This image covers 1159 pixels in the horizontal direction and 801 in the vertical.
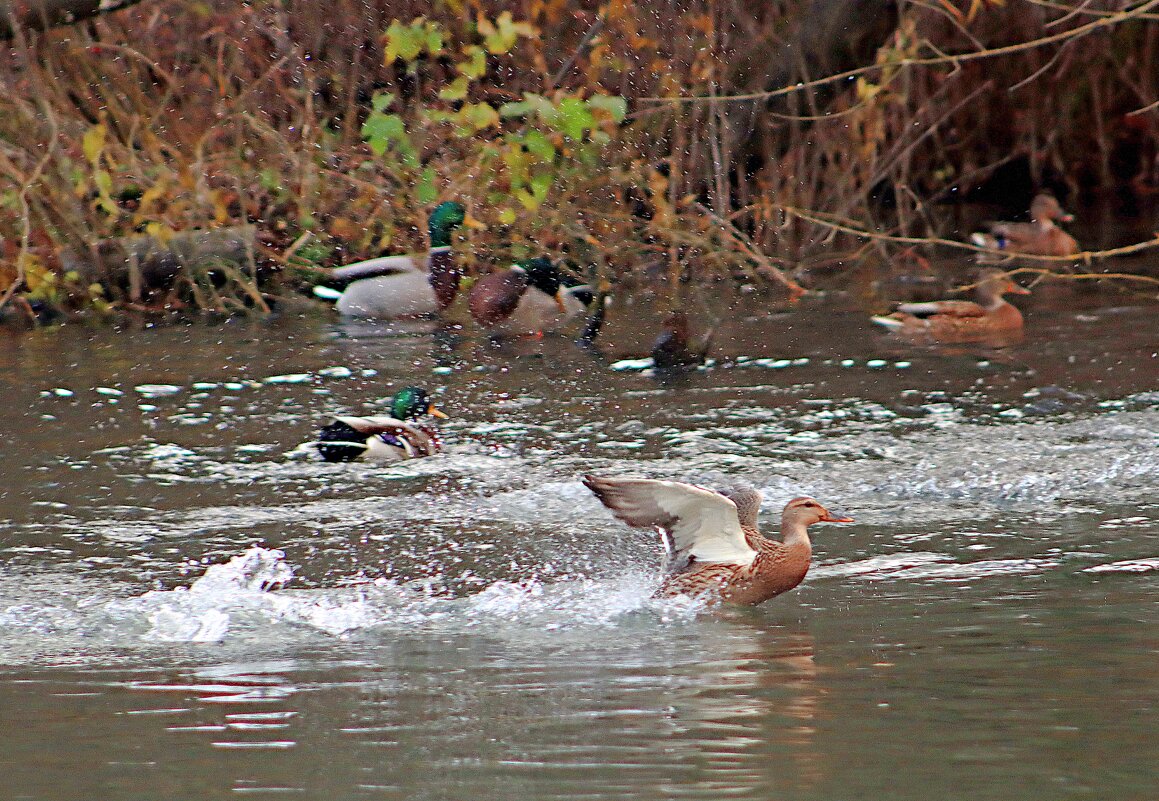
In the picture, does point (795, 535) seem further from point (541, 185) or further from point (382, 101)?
point (382, 101)

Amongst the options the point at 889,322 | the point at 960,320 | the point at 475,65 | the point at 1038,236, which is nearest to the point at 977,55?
the point at 889,322

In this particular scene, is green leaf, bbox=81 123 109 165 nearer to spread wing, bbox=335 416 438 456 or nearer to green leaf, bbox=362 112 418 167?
green leaf, bbox=362 112 418 167

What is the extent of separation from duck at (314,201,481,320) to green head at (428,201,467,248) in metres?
0.08

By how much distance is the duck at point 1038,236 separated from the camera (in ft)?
45.7

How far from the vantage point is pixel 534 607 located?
18.1 ft

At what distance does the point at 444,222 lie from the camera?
12578 mm

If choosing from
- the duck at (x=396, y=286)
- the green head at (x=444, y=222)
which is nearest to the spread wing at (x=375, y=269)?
the duck at (x=396, y=286)

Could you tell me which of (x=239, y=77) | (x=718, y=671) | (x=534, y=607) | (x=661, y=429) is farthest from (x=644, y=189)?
(x=718, y=671)

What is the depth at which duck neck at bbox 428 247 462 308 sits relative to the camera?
484 inches

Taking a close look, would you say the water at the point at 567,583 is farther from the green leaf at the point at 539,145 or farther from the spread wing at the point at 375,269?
the green leaf at the point at 539,145

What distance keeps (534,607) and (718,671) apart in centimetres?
109

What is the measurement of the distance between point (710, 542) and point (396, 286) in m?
6.76

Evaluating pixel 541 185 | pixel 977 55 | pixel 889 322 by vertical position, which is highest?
pixel 977 55

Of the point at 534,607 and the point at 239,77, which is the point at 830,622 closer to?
the point at 534,607
